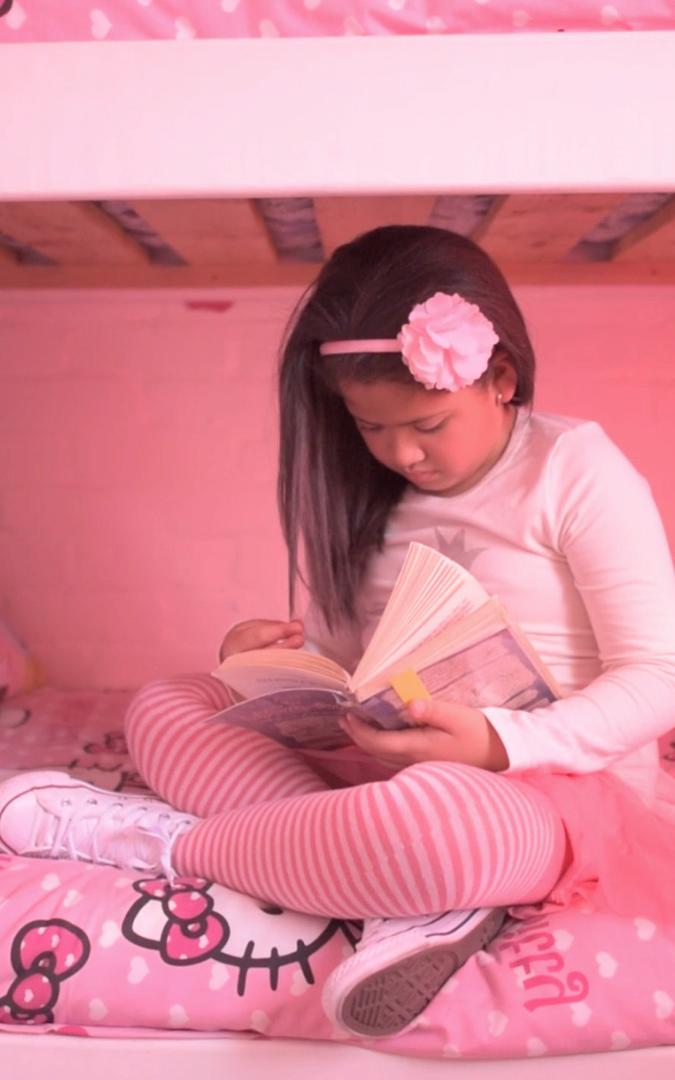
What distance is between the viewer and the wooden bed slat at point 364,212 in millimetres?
1460

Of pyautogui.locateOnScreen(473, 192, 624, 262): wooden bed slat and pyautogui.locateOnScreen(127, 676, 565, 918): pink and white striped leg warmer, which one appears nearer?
pyautogui.locateOnScreen(127, 676, 565, 918): pink and white striped leg warmer

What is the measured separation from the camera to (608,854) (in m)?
0.93

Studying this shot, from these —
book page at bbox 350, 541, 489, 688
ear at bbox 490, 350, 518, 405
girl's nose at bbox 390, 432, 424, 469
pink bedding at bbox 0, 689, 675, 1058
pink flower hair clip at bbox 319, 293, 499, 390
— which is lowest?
pink bedding at bbox 0, 689, 675, 1058

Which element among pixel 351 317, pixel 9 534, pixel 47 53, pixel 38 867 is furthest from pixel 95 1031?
pixel 9 534

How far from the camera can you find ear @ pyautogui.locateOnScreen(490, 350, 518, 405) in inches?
40.9

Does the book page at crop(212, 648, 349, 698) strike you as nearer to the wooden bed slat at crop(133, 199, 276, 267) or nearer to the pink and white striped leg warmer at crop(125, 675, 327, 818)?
the pink and white striped leg warmer at crop(125, 675, 327, 818)

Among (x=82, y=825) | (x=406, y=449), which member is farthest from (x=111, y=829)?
(x=406, y=449)

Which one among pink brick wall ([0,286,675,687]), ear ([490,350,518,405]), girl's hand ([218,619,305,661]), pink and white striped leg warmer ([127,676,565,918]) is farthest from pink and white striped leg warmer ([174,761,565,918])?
pink brick wall ([0,286,675,687])

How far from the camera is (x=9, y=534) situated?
5.75 feet

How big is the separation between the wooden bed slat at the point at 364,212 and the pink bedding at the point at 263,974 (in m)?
0.84

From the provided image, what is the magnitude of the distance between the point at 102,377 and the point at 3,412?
15 cm

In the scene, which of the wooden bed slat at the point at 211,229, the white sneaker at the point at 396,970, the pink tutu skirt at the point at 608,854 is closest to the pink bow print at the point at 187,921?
the white sneaker at the point at 396,970

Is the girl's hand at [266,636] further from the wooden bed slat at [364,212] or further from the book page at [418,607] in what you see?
the wooden bed slat at [364,212]

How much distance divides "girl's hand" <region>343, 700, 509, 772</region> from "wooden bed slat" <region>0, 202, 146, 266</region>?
71 cm
